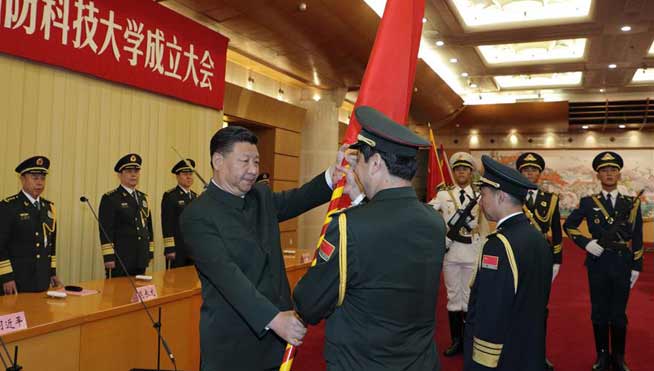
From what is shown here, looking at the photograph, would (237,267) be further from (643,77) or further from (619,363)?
(643,77)

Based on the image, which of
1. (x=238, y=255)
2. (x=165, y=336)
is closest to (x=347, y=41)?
(x=165, y=336)

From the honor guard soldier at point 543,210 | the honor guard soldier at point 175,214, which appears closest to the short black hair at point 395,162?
the honor guard soldier at point 543,210

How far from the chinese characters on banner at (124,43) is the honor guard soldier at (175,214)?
97cm

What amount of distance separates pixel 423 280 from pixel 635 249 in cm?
280

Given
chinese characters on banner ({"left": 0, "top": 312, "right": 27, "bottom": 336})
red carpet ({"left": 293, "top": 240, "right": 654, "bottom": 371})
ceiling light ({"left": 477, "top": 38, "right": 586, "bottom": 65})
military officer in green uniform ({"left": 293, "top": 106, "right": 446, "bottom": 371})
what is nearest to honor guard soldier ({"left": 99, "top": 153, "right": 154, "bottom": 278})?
red carpet ({"left": 293, "top": 240, "right": 654, "bottom": 371})

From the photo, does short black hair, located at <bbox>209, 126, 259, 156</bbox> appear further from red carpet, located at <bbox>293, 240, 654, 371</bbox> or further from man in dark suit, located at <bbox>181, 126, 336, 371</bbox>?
red carpet, located at <bbox>293, 240, 654, 371</bbox>

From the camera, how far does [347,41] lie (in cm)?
642

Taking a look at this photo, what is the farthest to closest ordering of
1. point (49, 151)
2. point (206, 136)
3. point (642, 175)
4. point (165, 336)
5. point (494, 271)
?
1. point (642, 175)
2. point (206, 136)
3. point (49, 151)
4. point (165, 336)
5. point (494, 271)

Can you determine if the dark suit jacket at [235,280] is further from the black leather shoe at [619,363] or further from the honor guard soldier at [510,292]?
the black leather shoe at [619,363]

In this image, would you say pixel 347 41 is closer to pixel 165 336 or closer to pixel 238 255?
pixel 165 336

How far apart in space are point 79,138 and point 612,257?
4.52m

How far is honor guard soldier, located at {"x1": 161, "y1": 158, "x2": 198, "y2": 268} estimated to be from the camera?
5.00 metres

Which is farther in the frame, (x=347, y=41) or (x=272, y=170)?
(x=272, y=170)

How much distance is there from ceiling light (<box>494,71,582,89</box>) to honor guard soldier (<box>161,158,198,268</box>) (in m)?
8.64
